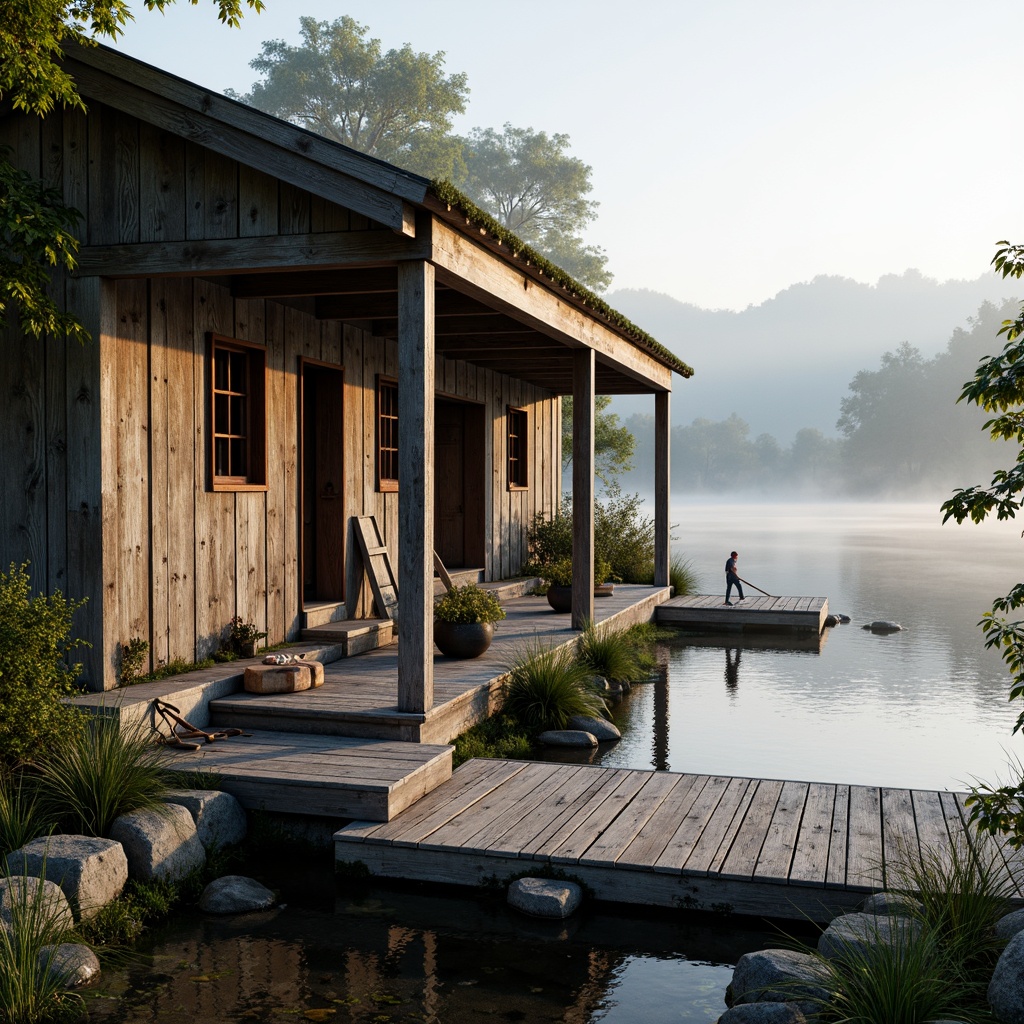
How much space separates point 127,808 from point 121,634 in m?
2.08

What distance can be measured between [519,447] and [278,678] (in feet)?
31.2

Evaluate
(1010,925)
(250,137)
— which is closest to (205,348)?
(250,137)

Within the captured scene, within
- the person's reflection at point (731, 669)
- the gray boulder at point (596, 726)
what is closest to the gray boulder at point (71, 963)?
the gray boulder at point (596, 726)

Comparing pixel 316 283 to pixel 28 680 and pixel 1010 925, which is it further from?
pixel 1010 925

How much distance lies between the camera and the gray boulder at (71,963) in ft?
13.7

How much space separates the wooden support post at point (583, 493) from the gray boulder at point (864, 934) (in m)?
6.77

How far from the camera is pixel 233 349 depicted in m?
8.62

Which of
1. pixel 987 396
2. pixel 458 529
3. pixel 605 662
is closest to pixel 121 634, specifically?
pixel 605 662

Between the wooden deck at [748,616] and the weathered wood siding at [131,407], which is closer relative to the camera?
the weathered wood siding at [131,407]

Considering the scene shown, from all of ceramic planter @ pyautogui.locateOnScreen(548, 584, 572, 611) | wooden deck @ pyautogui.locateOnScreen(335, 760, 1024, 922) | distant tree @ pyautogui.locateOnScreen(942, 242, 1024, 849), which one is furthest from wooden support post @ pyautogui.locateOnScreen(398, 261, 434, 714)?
ceramic planter @ pyautogui.locateOnScreen(548, 584, 572, 611)

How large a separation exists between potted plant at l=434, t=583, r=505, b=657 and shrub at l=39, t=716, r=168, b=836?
3.74m

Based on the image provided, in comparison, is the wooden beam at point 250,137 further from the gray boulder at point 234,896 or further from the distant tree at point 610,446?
the distant tree at point 610,446

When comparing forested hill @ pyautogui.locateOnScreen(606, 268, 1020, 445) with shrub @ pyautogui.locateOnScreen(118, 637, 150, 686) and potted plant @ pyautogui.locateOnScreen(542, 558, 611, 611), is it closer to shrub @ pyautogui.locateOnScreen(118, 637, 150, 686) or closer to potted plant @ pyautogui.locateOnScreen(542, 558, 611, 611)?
potted plant @ pyautogui.locateOnScreen(542, 558, 611, 611)

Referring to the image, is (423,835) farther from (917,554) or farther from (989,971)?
(917,554)
